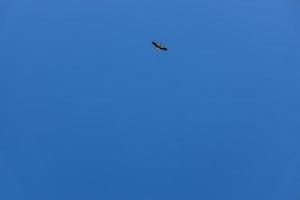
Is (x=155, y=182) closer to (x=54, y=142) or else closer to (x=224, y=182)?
(x=224, y=182)

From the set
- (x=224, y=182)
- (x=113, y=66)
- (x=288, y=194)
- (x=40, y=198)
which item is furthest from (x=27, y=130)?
(x=288, y=194)

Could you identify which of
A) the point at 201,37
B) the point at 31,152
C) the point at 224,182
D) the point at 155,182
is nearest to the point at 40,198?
the point at 31,152

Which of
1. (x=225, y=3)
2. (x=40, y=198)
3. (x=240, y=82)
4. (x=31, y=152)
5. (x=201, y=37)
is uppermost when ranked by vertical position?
(x=225, y=3)

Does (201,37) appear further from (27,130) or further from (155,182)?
(27,130)

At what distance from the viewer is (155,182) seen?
147 centimetres

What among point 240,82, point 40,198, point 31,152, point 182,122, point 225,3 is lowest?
point 40,198

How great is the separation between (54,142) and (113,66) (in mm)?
331

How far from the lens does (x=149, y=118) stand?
145cm

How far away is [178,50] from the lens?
143cm

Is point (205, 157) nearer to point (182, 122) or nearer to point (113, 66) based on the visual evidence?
point (182, 122)

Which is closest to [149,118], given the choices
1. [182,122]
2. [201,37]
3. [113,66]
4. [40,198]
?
[182,122]

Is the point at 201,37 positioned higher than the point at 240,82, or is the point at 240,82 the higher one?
the point at 201,37

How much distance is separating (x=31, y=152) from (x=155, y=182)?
44 centimetres

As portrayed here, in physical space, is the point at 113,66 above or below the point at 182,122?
above
